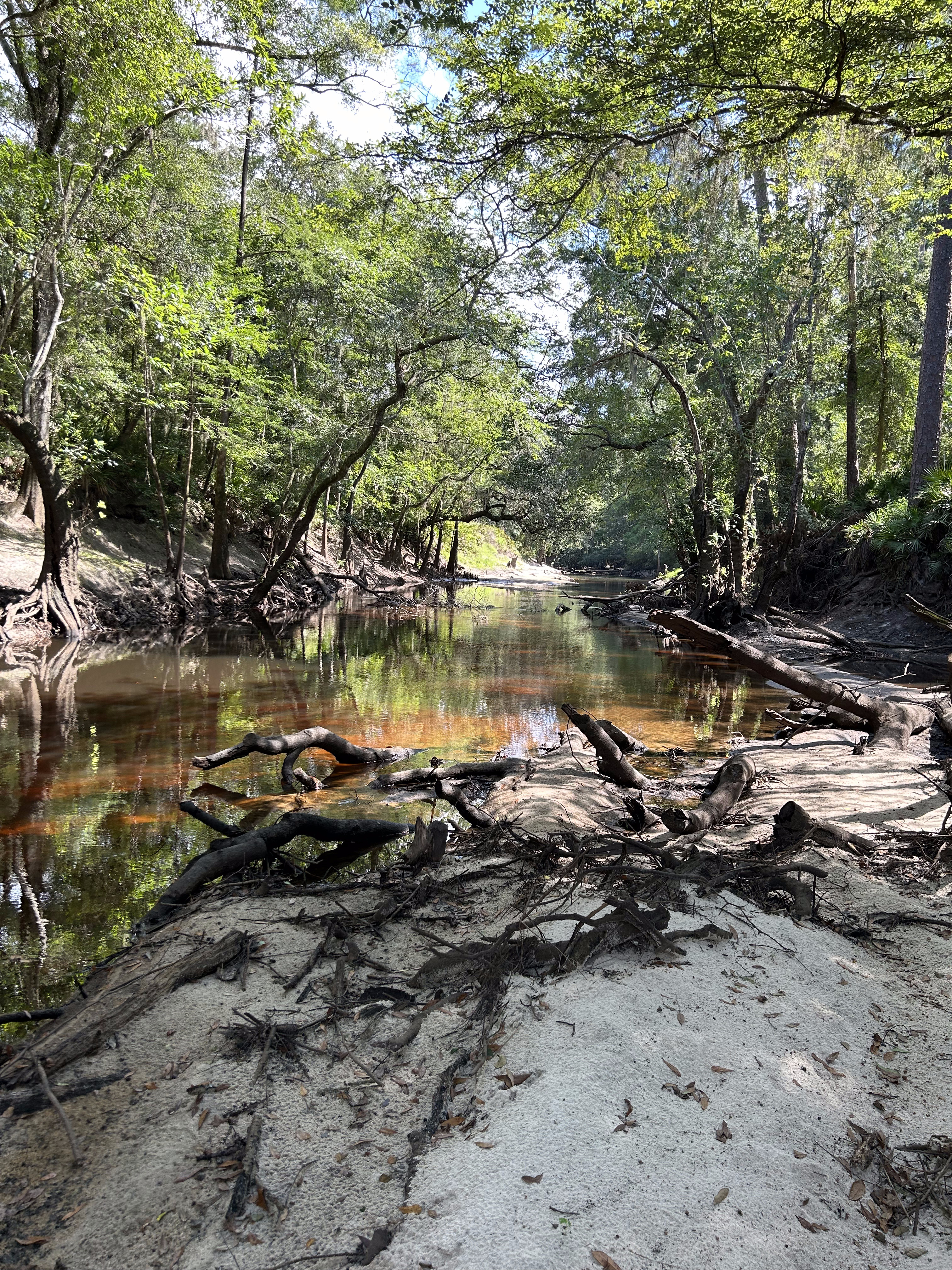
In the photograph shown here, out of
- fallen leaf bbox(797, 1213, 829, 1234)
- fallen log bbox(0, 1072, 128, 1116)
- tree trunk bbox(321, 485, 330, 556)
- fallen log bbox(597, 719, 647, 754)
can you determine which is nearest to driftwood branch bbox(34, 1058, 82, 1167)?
fallen log bbox(0, 1072, 128, 1116)

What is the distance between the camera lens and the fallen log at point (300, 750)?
23.0ft

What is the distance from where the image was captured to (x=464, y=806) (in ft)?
18.3

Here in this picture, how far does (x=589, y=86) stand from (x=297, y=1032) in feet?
20.7

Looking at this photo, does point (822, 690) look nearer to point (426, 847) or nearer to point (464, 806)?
point (464, 806)

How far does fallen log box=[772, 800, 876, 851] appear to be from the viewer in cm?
429

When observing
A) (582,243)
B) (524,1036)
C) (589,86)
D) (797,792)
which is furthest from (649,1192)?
(582,243)

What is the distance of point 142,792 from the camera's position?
6762 mm

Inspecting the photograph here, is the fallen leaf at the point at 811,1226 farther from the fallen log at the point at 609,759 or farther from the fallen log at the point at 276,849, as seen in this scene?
the fallen log at the point at 609,759

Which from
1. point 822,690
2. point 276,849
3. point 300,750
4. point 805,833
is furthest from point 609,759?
point 276,849

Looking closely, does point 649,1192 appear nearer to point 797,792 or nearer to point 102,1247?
point 102,1247

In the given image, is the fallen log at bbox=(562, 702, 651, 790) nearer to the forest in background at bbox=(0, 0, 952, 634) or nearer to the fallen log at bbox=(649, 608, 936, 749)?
the fallen log at bbox=(649, 608, 936, 749)

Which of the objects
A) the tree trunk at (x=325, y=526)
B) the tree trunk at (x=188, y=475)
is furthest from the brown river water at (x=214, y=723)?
the tree trunk at (x=325, y=526)

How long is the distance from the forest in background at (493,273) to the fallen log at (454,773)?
4.61m

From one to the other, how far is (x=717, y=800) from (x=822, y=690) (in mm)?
2085
